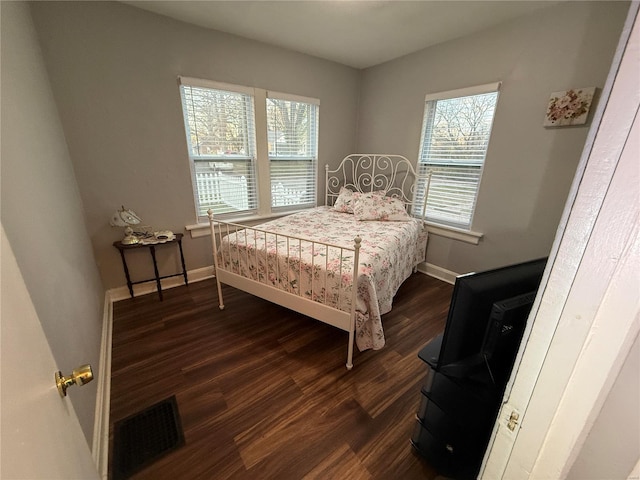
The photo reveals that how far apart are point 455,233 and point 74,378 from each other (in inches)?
119

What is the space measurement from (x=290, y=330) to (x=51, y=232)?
5.12 ft

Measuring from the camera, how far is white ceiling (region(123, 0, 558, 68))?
1.98m

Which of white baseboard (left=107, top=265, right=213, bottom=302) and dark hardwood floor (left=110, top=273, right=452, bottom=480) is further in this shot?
white baseboard (left=107, top=265, right=213, bottom=302)

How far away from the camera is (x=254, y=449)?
1251mm

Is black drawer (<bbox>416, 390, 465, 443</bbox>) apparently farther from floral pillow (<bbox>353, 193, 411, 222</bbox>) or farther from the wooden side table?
the wooden side table

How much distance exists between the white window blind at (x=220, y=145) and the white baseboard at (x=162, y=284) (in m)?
0.67

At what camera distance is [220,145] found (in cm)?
268

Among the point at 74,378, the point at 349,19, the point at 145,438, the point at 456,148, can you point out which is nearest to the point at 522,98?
the point at 456,148

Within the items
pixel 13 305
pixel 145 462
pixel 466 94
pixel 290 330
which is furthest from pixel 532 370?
pixel 466 94

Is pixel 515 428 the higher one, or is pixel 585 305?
pixel 585 305

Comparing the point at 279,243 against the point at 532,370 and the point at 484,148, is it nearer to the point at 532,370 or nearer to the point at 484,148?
the point at 532,370

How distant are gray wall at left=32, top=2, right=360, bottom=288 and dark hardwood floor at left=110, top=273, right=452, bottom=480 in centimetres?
80

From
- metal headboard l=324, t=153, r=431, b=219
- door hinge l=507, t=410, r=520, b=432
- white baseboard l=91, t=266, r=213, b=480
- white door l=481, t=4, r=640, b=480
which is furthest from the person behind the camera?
metal headboard l=324, t=153, r=431, b=219

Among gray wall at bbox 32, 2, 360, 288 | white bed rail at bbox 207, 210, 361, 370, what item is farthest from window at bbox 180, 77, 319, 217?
white bed rail at bbox 207, 210, 361, 370
